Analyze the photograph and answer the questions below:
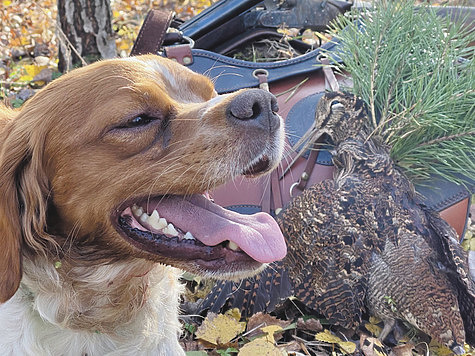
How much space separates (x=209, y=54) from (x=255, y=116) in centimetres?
168

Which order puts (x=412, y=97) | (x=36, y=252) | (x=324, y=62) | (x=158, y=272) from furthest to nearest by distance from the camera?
(x=324, y=62) → (x=412, y=97) → (x=158, y=272) → (x=36, y=252)

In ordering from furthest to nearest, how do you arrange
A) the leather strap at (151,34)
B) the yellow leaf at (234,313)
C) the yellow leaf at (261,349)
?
1. the leather strap at (151,34)
2. the yellow leaf at (234,313)
3. the yellow leaf at (261,349)

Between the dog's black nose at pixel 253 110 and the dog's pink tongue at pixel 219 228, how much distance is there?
0.38m

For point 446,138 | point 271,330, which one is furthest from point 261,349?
point 446,138

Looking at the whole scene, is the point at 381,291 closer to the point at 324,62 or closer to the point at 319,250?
the point at 319,250

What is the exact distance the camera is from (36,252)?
7.41 feet

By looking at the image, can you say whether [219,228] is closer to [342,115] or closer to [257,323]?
[257,323]

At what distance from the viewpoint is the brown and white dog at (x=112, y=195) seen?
6.99 ft

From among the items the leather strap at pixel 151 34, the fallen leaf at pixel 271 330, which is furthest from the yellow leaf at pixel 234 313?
the leather strap at pixel 151 34

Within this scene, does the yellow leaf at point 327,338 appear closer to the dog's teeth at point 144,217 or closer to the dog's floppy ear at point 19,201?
the dog's teeth at point 144,217

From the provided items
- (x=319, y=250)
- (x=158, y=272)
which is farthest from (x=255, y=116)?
(x=319, y=250)

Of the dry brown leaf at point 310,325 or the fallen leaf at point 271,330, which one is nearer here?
the fallen leaf at point 271,330

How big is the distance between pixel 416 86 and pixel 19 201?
198 centimetres

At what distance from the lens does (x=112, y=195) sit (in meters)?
2.17
